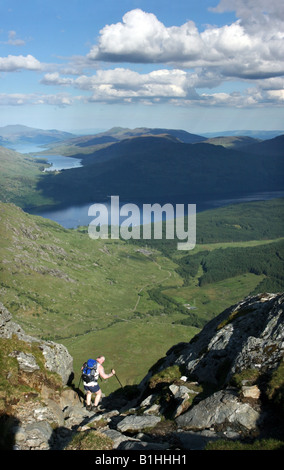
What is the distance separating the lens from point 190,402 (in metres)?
25.9

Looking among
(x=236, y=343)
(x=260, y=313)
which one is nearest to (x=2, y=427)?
(x=236, y=343)

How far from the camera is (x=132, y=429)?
930 inches

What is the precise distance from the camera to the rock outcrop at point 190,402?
2133 centimetres

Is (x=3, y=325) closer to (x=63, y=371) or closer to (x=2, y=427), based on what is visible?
(x=63, y=371)

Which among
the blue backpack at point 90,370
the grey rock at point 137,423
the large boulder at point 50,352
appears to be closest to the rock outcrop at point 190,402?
the grey rock at point 137,423

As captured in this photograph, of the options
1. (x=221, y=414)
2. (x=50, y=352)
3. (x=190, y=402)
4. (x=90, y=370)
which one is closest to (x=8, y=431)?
(x=90, y=370)

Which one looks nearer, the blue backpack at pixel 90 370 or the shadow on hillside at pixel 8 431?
the shadow on hillside at pixel 8 431

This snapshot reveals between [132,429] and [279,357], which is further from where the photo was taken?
[279,357]

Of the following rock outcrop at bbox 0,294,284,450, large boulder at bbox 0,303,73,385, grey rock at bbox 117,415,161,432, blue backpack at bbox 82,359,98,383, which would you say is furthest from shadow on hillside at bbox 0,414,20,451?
large boulder at bbox 0,303,73,385

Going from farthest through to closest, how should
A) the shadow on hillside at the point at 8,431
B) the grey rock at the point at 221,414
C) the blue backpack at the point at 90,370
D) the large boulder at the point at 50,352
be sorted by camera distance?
the large boulder at the point at 50,352 < the blue backpack at the point at 90,370 < the grey rock at the point at 221,414 < the shadow on hillside at the point at 8,431

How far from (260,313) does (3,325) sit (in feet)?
83.6

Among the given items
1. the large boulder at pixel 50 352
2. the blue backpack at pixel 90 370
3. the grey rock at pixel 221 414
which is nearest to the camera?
the grey rock at pixel 221 414

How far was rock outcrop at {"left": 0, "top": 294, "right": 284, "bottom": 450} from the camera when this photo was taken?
70.0 ft

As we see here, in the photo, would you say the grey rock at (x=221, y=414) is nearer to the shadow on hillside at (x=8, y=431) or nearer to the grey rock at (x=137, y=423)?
the grey rock at (x=137, y=423)
